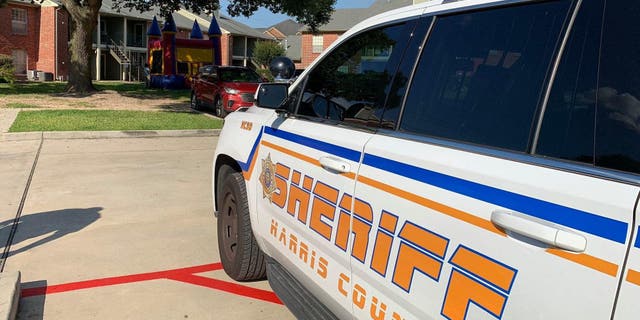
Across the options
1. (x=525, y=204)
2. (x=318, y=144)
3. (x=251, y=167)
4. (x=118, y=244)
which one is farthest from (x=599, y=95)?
(x=118, y=244)

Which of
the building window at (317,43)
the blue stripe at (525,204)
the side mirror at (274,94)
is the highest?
the building window at (317,43)

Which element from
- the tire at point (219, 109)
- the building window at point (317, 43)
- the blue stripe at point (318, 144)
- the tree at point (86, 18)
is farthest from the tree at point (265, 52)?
the blue stripe at point (318, 144)

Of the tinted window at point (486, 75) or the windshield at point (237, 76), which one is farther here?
the windshield at point (237, 76)

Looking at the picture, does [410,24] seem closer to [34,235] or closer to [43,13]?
[34,235]

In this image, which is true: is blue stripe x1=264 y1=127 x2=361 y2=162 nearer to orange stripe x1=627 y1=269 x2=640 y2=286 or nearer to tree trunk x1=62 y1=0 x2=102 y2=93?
orange stripe x1=627 y1=269 x2=640 y2=286

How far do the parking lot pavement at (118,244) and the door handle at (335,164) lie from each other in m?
1.53

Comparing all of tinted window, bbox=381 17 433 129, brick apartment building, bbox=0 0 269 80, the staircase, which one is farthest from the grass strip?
the staircase

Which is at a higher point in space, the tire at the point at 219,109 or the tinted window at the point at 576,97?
the tinted window at the point at 576,97

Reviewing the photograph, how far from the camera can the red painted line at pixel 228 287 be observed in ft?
12.9

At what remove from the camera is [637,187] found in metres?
1.37

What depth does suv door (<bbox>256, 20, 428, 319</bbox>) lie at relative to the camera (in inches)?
96.5

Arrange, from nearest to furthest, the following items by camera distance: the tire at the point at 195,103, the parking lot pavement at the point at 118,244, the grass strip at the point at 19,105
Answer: the parking lot pavement at the point at 118,244, the grass strip at the point at 19,105, the tire at the point at 195,103

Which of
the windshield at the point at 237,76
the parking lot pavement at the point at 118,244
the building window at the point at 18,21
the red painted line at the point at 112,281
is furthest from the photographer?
the building window at the point at 18,21

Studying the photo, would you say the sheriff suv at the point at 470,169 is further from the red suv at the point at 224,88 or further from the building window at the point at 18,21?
the building window at the point at 18,21
